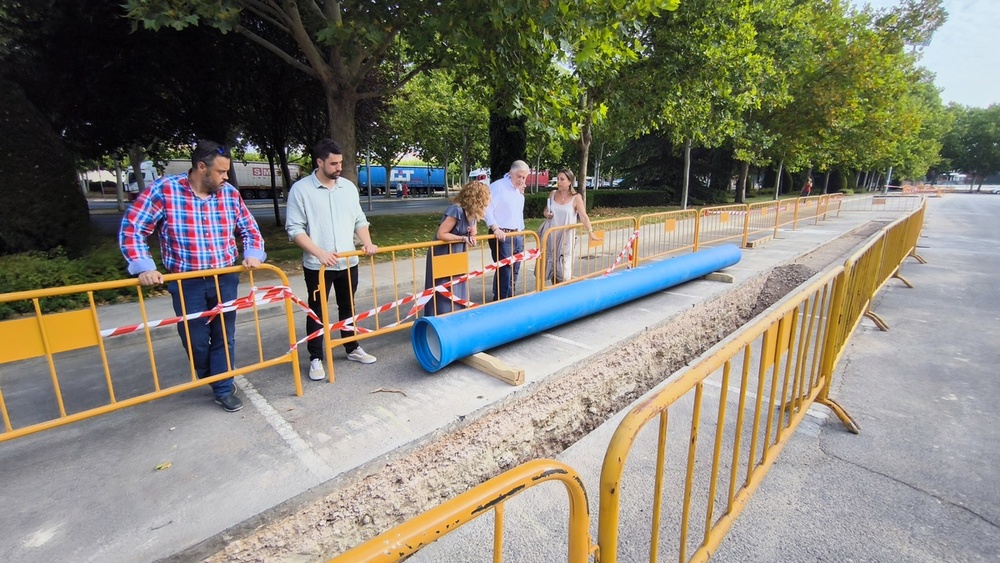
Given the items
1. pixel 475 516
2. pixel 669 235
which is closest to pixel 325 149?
pixel 475 516

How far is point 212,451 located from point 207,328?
2.99 feet

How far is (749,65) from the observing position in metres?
14.1

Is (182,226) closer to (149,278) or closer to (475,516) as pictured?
(149,278)

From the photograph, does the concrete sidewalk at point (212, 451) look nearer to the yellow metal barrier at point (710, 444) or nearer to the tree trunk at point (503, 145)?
the yellow metal barrier at point (710, 444)

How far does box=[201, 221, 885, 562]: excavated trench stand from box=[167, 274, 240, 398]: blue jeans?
1591 mm

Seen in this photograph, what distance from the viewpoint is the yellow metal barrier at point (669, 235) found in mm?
8929

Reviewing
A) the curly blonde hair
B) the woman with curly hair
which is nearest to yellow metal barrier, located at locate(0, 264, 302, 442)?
the woman with curly hair

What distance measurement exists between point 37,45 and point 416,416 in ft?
43.4

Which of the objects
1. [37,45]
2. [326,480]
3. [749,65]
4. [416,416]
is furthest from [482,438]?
[749,65]

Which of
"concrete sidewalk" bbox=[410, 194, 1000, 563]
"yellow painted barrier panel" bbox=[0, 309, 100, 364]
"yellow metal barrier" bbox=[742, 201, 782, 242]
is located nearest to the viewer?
"concrete sidewalk" bbox=[410, 194, 1000, 563]

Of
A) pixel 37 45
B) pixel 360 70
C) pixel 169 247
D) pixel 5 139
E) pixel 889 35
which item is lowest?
pixel 169 247

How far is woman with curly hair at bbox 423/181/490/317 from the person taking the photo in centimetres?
503

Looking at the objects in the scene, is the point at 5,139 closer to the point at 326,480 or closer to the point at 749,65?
the point at 326,480

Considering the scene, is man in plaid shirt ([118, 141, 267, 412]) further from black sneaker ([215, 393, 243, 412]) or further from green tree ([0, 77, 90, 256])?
green tree ([0, 77, 90, 256])
